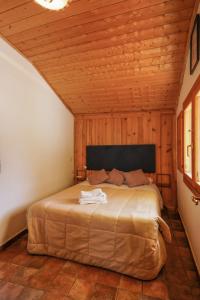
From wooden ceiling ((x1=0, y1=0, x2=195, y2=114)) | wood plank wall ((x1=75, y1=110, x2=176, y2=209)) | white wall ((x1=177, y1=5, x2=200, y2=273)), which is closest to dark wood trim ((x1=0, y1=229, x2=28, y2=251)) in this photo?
wood plank wall ((x1=75, y1=110, x2=176, y2=209))

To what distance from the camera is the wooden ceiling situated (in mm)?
1950

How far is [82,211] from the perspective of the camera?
2094 millimetres

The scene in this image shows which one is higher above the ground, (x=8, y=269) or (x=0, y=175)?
(x=0, y=175)

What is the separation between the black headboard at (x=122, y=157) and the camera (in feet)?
12.5

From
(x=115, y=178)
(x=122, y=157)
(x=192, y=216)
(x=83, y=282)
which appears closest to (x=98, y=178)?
(x=115, y=178)

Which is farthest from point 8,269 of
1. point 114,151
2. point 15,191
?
point 114,151

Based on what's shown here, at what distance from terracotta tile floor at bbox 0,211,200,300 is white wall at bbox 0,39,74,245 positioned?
2.10 ft

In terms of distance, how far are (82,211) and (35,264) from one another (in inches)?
31.3

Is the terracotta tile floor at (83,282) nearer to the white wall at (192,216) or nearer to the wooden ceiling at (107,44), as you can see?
the white wall at (192,216)

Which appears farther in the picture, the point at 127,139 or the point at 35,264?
the point at 127,139

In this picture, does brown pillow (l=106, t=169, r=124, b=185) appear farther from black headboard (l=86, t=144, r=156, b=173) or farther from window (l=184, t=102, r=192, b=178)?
window (l=184, t=102, r=192, b=178)

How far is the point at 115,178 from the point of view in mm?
3625

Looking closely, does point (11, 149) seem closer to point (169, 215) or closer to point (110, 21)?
point (110, 21)

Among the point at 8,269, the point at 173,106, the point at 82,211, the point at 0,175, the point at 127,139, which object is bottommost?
→ the point at 8,269
